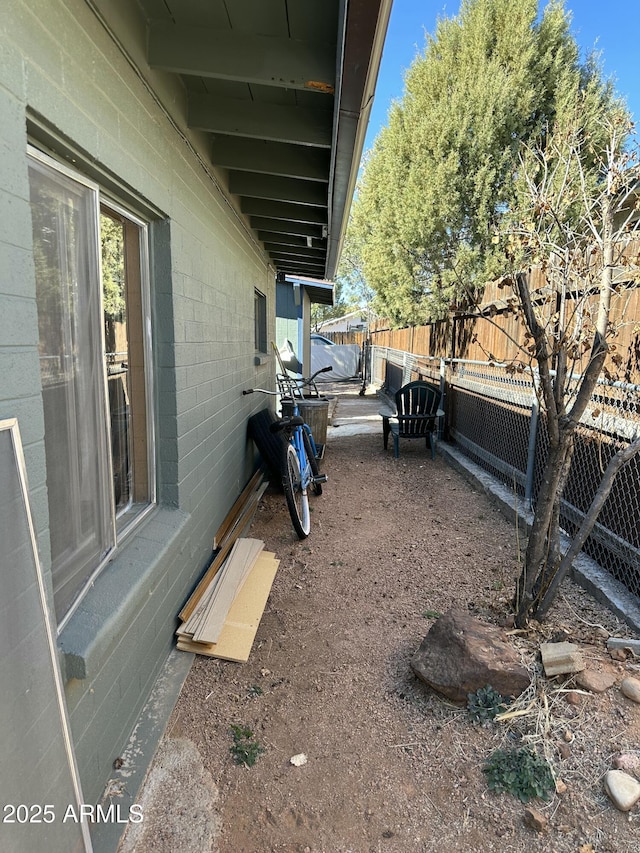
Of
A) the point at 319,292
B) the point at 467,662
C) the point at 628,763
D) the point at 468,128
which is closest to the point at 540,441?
the point at 467,662

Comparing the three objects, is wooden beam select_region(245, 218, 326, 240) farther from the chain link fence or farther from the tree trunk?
the tree trunk

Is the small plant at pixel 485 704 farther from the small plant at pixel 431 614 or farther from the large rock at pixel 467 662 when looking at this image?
the small plant at pixel 431 614

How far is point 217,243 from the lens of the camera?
374 cm

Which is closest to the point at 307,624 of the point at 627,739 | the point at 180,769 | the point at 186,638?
the point at 186,638

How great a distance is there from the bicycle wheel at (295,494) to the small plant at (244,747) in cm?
192

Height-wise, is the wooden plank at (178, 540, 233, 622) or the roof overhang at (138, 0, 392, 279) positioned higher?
the roof overhang at (138, 0, 392, 279)

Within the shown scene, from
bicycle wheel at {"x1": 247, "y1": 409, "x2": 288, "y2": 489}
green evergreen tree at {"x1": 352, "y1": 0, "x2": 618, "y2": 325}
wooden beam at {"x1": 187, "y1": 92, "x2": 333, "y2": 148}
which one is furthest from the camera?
green evergreen tree at {"x1": 352, "y1": 0, "x2": 618, "y2": 325}

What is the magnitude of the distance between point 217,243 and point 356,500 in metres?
3.01

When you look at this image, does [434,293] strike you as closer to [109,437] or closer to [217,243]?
[217,243]

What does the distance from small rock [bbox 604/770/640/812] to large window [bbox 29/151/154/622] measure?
6.61 feet

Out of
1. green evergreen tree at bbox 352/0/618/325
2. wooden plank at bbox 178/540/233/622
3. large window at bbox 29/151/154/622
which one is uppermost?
green evergreen tree at bbox 352/0/618/325

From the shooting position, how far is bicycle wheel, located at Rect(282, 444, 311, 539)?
4.04m

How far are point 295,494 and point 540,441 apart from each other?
2.27 metres

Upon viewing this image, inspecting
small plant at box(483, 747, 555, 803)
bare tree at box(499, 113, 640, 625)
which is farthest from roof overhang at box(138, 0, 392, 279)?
small plant at box(483, 747, 555, 803)
